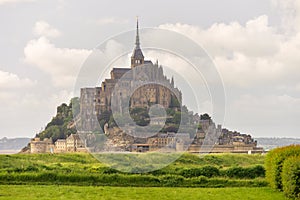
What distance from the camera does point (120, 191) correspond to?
20.4 metres

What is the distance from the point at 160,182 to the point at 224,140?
62124 millimetres

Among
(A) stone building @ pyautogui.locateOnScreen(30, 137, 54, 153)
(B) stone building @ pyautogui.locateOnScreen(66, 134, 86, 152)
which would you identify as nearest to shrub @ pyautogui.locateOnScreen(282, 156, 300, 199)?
(B) stone building @ pyautogui.locateOnScreen(66, 134, 86, 152)

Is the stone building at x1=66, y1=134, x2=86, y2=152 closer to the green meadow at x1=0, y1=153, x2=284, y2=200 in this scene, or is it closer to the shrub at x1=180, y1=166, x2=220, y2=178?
the green meadow at x1=0, y1=153, x2=284, y2=200

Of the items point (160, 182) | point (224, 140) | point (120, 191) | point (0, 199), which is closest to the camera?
point (0, 199)

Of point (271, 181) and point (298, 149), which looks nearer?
point (298, 149)

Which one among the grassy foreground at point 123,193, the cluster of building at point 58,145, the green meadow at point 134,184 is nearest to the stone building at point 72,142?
the cluster of building at point 58,145

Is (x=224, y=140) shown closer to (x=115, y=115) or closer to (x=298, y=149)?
(x=115, y=115)

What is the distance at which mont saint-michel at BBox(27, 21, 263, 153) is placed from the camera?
39.6 m

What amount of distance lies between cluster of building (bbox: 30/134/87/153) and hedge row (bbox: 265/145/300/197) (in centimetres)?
5220

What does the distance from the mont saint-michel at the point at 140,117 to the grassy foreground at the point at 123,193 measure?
1119 centimetres

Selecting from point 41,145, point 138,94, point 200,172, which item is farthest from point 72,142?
point 200,172

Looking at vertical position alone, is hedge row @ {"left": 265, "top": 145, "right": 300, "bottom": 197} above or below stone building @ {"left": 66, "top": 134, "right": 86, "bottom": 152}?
below

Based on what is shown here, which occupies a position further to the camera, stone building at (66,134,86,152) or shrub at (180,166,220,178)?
stone building at (66,134,86,152)

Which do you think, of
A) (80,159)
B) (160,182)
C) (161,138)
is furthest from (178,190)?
(161,138)
